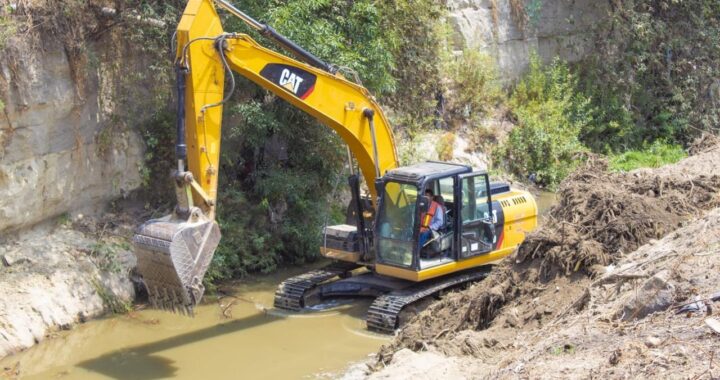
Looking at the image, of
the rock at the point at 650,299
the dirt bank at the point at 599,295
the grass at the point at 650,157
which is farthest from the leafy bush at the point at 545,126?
the rock at the point at 650,299

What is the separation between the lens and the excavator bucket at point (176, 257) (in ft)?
33.5

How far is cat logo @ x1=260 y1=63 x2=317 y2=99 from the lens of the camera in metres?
11.9

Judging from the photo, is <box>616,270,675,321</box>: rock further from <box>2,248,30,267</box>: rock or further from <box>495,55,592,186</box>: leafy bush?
<box>495,55,592,186</box>: leafy bush

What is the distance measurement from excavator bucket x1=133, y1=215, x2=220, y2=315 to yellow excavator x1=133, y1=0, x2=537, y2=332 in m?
0.01

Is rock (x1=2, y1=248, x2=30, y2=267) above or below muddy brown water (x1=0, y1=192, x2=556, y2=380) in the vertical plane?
above

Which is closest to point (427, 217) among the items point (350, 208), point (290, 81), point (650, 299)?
point (350, 208)

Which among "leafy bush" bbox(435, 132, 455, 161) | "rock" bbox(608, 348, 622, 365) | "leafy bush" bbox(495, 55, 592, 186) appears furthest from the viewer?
"leafy bush" bbox(495, 55, 592, 186)

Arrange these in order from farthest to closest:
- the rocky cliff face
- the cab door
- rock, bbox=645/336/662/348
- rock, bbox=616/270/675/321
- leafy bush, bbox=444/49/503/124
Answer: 1. leafy bush, bbox=444/49/503/124
2. the rocky cliff face
3. the cab door
4. rock, bbox=616/270/675/321
5. rock, bbox=645/336/662/348

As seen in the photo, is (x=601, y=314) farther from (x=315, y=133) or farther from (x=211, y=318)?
(x=315, y=133)

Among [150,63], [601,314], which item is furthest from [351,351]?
[150,63]

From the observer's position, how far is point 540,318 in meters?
9.73

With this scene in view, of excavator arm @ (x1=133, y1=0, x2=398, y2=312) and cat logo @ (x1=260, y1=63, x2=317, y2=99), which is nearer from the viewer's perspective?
excavator arm @ (x1=133, y1=0, x2=398, y2=312)

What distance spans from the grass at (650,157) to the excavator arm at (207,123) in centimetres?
910

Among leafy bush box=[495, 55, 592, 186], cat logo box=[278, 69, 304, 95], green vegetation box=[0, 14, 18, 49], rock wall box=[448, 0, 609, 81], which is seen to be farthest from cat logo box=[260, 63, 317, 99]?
rock wall box=[448, 0, 609, 81]
